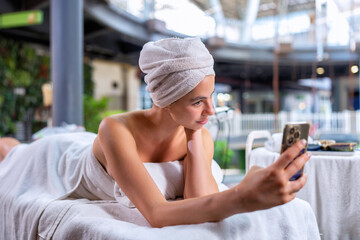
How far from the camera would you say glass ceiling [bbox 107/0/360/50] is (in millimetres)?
8148

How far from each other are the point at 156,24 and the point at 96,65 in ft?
11.4

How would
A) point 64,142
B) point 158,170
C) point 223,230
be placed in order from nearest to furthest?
1. point 223,230
2. point 158,170
3. point 64,142

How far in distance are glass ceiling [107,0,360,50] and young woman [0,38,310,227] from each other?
550 centimetres

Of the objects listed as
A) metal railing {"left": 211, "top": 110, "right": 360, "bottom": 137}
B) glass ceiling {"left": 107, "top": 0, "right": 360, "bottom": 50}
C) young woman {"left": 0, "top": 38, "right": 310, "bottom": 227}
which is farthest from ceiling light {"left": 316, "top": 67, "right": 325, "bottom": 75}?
young woman {"left": 0, "top": 38, "right": 310, "bottom": 227}

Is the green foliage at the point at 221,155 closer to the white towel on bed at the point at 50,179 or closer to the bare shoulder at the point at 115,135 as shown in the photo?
the white towel on bed at the point at 50,179

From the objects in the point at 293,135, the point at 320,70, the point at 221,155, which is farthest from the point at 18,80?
the point at 320,70

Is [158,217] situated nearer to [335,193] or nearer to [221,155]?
[335,193]

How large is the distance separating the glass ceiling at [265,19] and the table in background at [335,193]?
15.5ft

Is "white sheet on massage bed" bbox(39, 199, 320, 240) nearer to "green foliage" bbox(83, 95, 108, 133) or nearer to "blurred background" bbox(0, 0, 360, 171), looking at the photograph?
"blurred background" bbox(0, 0, 360, 171)

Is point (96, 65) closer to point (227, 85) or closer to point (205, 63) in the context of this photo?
point (227, 85)

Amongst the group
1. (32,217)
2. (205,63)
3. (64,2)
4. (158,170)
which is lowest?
(32,217)

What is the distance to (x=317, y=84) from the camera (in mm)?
19906

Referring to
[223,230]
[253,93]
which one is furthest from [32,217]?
[253,93]

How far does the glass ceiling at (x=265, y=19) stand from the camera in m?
8.15
